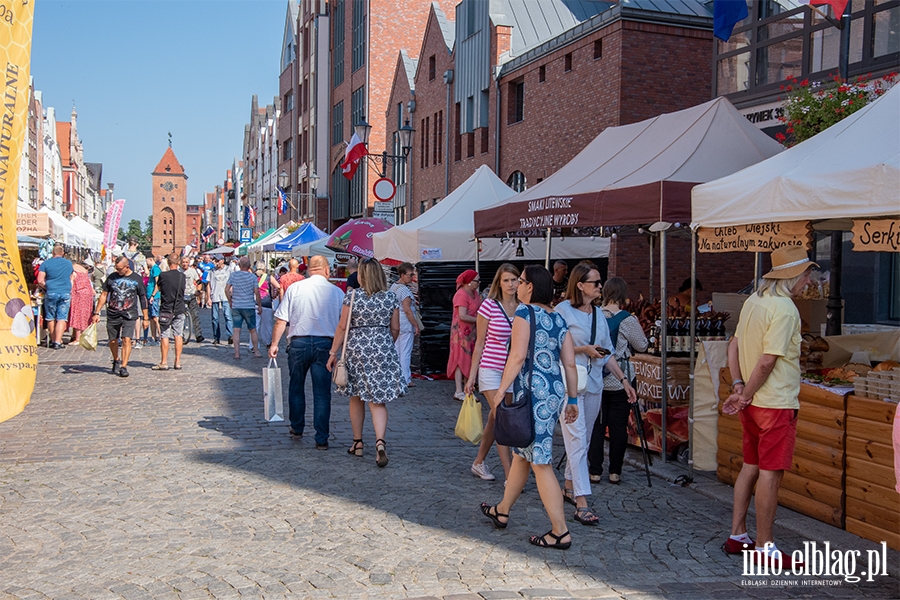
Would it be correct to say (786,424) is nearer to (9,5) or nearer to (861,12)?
(9,5)

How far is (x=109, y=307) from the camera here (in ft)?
42.0

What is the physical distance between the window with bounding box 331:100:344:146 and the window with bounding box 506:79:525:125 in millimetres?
23038

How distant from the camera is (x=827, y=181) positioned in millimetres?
5613

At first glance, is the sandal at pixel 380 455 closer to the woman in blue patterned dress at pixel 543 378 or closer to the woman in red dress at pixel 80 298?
the woman in blue patterned dress at pixel 543 378

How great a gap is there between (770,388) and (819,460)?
54.5 inches

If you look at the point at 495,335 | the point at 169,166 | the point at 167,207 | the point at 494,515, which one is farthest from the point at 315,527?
the point at 169,166

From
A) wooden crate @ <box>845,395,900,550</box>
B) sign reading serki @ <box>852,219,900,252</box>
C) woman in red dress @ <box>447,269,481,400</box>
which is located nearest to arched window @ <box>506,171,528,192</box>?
woman in red dress @ <box>447,269,481,400</box>

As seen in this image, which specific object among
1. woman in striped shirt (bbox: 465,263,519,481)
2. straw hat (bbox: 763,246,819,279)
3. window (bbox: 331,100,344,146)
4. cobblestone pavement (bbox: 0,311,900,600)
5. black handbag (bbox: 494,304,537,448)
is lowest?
cobblestone pavement (bbox: 0,311,900,600)

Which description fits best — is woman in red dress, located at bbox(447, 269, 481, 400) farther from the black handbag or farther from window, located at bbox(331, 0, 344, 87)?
window, located at bbox(331, 0, 344, 87)

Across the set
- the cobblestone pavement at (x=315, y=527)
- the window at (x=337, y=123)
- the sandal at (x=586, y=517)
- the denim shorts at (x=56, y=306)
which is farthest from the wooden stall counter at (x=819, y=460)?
the window at (x=337, y=123)

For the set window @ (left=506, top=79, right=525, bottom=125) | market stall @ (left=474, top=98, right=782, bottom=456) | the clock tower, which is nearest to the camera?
market stall @ (left=474, top=98, right=782, bottom=456)

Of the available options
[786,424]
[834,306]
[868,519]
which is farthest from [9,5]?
[834,306]

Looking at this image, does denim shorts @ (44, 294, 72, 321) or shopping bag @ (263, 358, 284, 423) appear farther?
denim shorts @ (44, 294, 72, 321)

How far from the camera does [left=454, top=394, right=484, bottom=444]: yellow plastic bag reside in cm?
682
